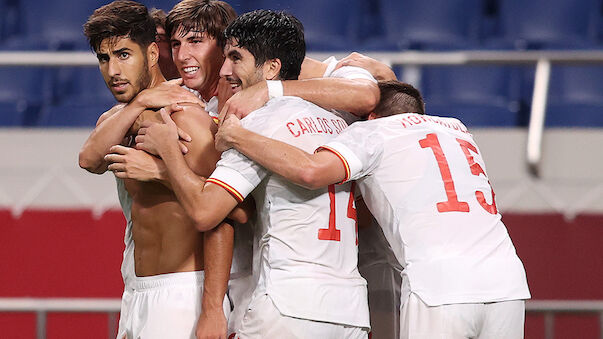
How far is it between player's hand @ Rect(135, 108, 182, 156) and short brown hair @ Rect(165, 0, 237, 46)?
655 millimetres

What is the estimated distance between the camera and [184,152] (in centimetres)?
282

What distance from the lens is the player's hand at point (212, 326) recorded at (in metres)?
2.70

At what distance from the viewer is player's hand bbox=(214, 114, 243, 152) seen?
2.67 metres

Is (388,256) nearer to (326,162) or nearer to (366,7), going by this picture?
(326,162)

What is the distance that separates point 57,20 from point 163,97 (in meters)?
4.51

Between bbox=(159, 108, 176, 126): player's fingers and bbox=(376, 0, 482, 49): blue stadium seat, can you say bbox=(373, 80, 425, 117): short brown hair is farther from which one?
bbox=(376, 0, 482, 49): blue stadium seat

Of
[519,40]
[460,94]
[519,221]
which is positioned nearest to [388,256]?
[519,221]

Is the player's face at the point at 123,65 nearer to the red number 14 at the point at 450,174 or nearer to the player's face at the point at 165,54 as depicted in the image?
the player's face at the point at 165,54

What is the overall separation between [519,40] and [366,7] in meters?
1.27

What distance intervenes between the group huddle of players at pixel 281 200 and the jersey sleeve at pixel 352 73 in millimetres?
22

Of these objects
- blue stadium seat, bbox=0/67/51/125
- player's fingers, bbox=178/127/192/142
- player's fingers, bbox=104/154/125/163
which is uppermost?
player's fingers, bbox=178/127/192/142

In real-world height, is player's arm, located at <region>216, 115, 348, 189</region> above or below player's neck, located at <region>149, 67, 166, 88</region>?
below

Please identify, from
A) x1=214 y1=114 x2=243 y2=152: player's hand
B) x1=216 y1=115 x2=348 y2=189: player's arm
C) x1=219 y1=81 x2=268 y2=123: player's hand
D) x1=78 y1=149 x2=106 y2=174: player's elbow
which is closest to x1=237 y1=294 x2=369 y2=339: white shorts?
x1=216 y1=115 x2=348 y2=189: player's arm

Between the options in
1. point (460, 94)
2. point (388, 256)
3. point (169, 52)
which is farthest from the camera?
point (460, 94)
